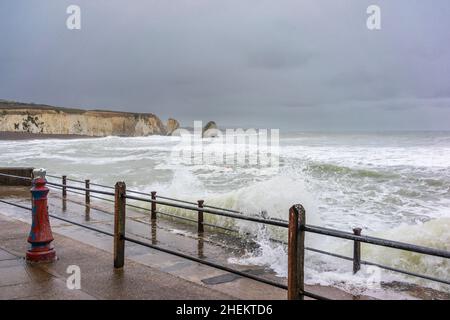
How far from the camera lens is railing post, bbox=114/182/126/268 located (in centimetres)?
514

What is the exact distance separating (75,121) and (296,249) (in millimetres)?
141399

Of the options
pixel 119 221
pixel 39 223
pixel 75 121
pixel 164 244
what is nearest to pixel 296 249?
pixel 119 221

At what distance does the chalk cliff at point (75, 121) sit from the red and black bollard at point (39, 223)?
116187 mm

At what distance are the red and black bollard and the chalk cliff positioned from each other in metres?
116

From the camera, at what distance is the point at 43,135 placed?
11719cm

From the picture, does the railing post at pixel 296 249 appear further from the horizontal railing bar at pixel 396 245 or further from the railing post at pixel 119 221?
the railing post at pixel 119 221

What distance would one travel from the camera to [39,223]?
18.1 feet

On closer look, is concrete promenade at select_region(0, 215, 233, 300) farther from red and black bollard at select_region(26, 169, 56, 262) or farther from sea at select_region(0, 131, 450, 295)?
sea at select_region(0, 131, 450, 295)

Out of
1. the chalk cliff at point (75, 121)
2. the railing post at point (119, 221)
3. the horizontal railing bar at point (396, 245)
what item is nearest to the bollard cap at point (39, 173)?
the railing post at point (119, 221)

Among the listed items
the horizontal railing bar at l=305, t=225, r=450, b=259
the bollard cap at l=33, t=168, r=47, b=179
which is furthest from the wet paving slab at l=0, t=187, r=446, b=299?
the horizontal railing bar at l=305, t=225, r=450, b=259

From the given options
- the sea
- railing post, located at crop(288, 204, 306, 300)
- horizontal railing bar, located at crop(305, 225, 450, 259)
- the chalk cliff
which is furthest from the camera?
the chalk cliff

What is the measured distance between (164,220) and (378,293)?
6518 mm

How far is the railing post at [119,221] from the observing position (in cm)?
514
